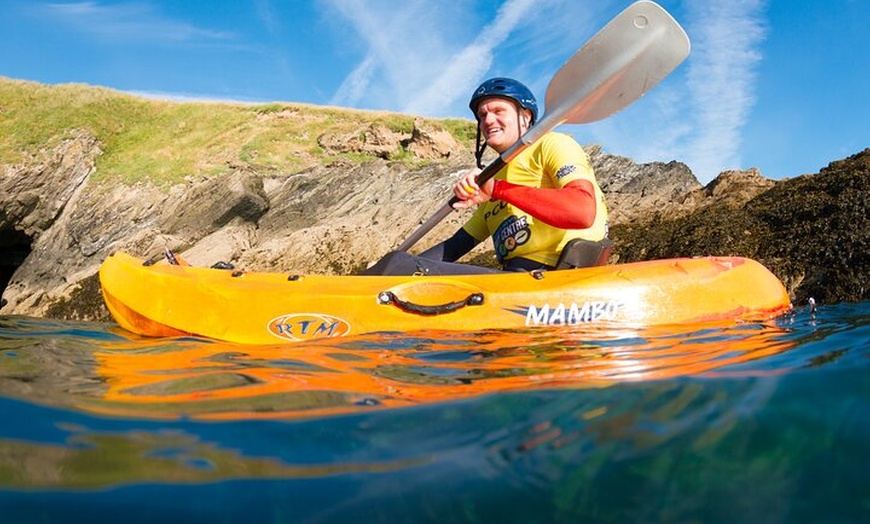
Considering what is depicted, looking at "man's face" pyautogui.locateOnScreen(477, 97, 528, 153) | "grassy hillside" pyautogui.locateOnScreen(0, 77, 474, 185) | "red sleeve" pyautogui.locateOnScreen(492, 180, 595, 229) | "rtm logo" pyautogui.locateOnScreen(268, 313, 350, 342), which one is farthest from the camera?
"grassy hillside" pyautogui.locateOnScreen(0, 77, 474, 185)

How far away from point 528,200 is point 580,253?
1.65 ft

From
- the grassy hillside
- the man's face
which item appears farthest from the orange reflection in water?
the grassy hillside

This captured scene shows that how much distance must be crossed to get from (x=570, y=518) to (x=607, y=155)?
1235 centimetres

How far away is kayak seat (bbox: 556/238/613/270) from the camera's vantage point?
12.8 feet

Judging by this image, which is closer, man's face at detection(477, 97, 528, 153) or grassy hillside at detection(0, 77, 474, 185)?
man's face at detection(477, 97, 528, 153)

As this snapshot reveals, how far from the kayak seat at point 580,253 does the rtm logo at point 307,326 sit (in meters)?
1.44

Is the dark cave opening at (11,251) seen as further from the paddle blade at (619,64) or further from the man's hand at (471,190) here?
the paddle blade at (619,64)

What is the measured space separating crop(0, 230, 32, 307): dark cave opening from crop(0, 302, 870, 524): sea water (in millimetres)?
17819

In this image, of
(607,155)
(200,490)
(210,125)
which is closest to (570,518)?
(200,490)

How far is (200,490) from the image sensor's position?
117cm

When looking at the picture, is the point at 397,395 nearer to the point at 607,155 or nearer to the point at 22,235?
the point at 607,155

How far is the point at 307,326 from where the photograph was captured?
356cm

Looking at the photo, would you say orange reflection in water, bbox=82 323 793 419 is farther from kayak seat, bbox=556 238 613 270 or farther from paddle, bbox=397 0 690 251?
paddle, bbox=397 0 690 251

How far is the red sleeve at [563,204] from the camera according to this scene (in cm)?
→ 363
